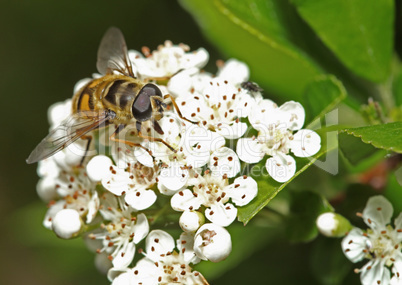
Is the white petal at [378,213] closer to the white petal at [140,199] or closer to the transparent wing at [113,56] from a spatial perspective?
the white petal at [140,199]

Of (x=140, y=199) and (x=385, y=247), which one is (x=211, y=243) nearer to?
(x=140, y=199)

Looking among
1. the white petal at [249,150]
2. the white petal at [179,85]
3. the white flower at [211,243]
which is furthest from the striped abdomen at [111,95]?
the white flower at [211,243]

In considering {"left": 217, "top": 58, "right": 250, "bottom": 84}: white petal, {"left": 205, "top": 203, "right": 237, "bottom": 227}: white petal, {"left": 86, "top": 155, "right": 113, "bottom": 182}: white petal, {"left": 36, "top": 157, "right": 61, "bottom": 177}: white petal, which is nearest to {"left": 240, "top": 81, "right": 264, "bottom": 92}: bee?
{"left": 217, "top": 58, "right": 250, "bottom": 84}: white petal

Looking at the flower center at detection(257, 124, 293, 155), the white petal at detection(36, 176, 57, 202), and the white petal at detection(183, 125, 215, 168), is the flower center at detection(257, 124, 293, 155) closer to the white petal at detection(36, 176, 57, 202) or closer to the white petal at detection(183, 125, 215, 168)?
the white petal at detection(183, 125, 215, 168)

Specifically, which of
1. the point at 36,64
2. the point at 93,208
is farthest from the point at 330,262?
the point at 36,64

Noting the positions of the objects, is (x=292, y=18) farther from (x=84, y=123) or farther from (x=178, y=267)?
(x=178, y=267)

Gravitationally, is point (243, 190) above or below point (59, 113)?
below

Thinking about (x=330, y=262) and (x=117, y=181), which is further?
(x=330, y=262)
